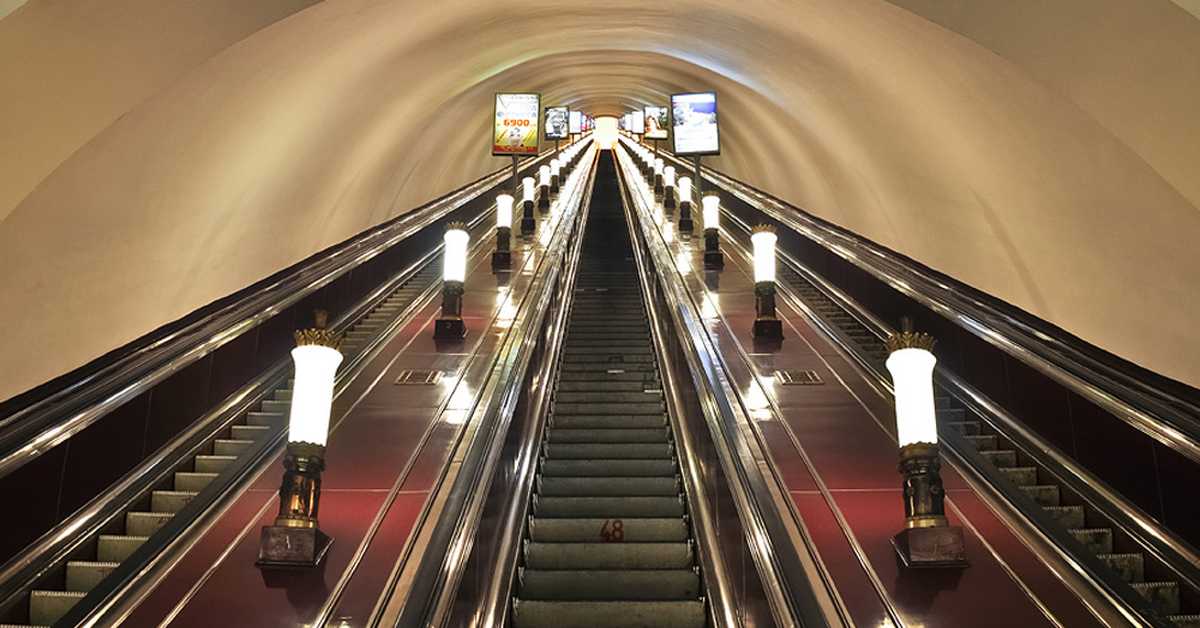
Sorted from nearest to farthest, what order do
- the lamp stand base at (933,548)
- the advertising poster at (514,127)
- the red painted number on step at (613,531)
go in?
the lamp stand base at (933,548) < the red painted number on step at (613,531) < the advertising poster at (514,127)

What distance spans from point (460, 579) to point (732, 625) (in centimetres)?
137

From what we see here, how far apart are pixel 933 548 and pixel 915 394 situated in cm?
66

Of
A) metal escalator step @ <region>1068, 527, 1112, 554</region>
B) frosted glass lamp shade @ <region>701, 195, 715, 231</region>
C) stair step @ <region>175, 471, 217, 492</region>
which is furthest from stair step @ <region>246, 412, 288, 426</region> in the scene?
frosted glass lamp shade @ <region>701, 195, 715, 231</region>

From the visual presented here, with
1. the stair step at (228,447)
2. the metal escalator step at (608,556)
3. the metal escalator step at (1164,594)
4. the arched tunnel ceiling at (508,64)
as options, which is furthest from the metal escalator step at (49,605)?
the metal escalator step at (1164,594)

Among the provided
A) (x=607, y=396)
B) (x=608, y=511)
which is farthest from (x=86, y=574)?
(x=607, y=396)

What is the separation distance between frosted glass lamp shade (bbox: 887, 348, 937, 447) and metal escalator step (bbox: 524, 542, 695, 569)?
5.82 ft

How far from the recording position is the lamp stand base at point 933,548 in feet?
12.0

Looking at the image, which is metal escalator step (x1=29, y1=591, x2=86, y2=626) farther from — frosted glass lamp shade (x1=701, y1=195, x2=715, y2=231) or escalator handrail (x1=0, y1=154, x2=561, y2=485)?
frosted glass lamp shade (x1=701, y1=195, x2=715, y2=231)

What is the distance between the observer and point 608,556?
4969mm

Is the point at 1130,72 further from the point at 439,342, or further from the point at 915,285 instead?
the point at 439,342

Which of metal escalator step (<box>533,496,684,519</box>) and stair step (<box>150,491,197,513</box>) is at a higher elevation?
stair step (<box>150,491,197,513</box>)

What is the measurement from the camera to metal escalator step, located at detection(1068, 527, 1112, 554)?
4160 millimetres

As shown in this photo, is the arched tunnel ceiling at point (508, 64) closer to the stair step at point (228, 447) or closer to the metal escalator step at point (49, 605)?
the stair step at point (228, 447)

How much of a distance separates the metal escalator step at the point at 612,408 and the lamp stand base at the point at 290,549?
158 inches
